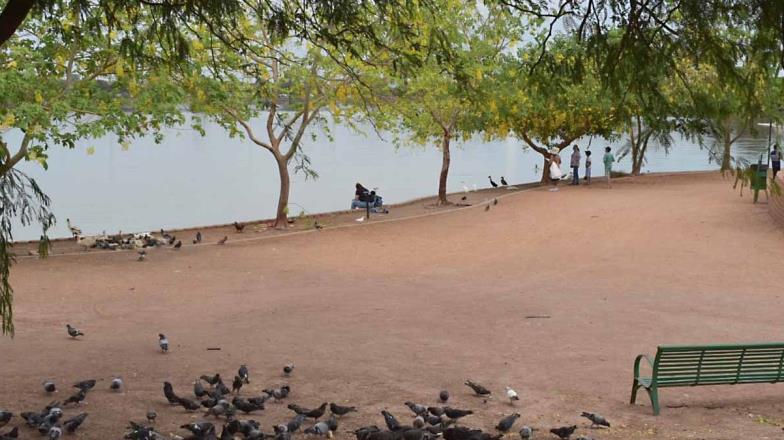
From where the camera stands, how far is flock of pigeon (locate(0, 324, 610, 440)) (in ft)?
20.4

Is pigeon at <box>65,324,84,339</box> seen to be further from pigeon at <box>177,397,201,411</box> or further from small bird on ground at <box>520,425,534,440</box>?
small bird on ground at <box>520,425,534,440</box>

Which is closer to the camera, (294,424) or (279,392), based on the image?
(294,424)

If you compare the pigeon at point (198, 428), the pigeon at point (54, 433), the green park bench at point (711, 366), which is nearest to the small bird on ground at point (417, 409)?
the pigeon at point (198, 428)

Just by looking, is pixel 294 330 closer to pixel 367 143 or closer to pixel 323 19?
pixel 323 19

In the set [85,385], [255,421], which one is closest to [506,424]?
[255,421]

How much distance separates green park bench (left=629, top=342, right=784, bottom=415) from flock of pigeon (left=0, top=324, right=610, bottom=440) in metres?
0.75

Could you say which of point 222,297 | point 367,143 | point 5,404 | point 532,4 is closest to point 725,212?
point 222,297

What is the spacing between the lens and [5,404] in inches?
290

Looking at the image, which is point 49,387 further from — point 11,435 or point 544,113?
point 544,113

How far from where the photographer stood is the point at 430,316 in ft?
38.1

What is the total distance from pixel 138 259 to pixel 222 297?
3.76 m

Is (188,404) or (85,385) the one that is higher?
(85,385)

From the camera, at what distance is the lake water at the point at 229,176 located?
2842 cm

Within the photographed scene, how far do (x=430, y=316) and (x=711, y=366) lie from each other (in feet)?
14.4
